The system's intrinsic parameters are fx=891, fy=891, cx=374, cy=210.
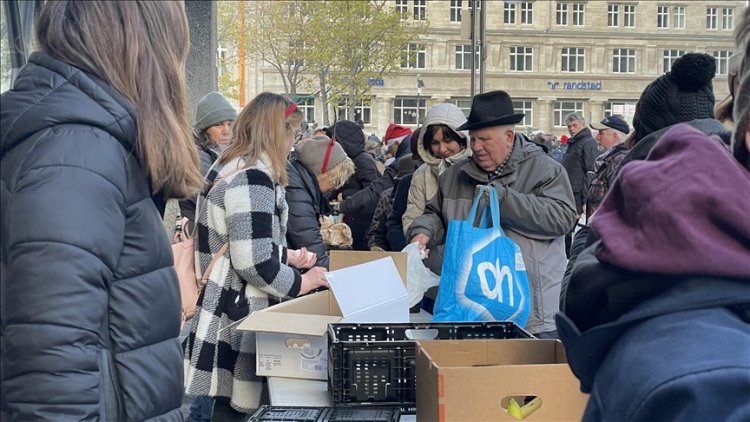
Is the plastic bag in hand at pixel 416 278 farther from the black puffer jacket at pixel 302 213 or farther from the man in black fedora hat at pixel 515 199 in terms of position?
the black puffer jacket at pixel 302 213

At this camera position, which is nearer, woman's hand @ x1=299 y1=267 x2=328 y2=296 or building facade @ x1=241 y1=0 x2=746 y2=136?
woman's hand @ x1=299 y1=267 x2=328 y2=296

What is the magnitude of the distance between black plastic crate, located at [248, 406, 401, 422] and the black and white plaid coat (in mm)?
931

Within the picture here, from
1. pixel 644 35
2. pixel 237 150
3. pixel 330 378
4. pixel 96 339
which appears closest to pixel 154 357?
pixel 96 339

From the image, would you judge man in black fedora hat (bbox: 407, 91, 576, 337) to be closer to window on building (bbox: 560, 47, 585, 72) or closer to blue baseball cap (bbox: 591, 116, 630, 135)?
blue baseball cap (bbox: 591, 116, 630, 135)

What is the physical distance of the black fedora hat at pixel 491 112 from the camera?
4.28 m

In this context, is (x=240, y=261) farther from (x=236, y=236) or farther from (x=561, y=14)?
(x=561, y=14)

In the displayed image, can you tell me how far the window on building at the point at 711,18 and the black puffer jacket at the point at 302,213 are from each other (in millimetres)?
65986

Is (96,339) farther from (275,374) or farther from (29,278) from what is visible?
(275,374)

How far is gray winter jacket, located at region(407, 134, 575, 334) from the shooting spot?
404cm

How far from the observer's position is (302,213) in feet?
16.2

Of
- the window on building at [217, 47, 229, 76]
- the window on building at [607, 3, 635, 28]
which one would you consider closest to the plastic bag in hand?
the window on building at [217, 47, 229, 76]

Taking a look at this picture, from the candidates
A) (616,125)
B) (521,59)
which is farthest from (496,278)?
(521,59)

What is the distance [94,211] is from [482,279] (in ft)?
7.15

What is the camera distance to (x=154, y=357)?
2.00 meters
